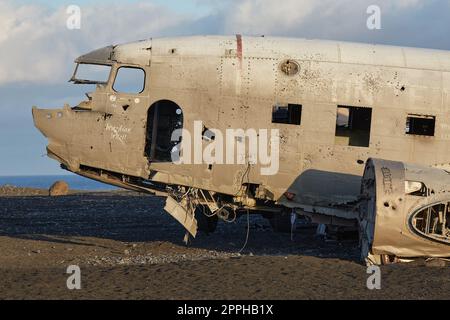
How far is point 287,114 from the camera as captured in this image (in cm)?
1992

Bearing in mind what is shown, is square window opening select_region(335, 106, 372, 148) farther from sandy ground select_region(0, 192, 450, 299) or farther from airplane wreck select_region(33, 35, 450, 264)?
sandy ground select_region(0, 192, 450, 299)

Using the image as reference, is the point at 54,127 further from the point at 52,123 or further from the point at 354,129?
the point at 354,129

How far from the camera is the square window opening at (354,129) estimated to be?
20016mm

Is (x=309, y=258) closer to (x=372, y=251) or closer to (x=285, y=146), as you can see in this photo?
(x=372, y=251)

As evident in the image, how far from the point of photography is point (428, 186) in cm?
1709

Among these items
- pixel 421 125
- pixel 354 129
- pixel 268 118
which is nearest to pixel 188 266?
pixel 268 118

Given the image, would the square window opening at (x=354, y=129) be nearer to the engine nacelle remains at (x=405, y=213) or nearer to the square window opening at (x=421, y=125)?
the square window opening at (x=421, y=125)

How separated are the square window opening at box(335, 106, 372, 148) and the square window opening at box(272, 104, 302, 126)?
111 cm

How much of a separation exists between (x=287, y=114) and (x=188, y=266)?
537 cm

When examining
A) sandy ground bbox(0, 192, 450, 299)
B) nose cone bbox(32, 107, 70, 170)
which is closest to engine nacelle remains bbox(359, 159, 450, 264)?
sandy ground bbox(0, 192, 450, 299)

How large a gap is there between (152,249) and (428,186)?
755 cm
